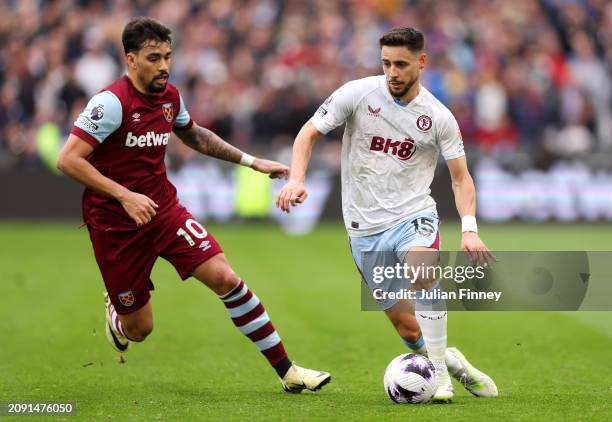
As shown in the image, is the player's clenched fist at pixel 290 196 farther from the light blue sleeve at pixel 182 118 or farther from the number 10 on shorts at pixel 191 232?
the light blue sleeve at pixel 182 118

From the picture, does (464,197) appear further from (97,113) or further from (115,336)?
(115,336)

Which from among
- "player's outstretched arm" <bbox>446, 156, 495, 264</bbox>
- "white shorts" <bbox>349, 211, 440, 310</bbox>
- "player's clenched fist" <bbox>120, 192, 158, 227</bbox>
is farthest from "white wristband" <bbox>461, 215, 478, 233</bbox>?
"player's clenched fist" <bbox>120, 192, 158, 227</bbox>

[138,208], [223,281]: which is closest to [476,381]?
[223,281]

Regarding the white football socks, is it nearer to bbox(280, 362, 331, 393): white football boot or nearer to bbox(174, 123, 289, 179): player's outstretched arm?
bbox(280, 362, 331, 393): white football boot

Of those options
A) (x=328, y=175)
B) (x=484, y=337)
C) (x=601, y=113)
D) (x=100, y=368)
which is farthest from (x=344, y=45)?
(x=100, y=368)

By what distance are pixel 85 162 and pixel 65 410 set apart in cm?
164

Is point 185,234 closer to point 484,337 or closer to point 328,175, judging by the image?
A: point 484,337

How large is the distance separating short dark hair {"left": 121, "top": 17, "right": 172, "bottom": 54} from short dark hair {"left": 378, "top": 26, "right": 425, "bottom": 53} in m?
1.53

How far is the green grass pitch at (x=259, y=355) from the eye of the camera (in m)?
7.61

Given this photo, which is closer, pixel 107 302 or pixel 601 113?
pixel 107 302

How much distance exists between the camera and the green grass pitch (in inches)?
300

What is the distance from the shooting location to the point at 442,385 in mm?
7867

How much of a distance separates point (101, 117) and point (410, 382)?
107 inches

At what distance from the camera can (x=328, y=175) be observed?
21.1 m
